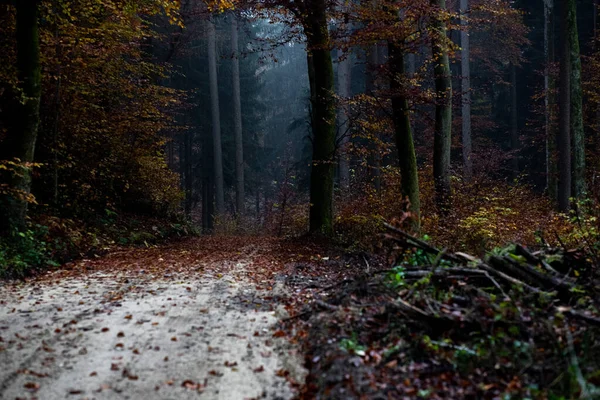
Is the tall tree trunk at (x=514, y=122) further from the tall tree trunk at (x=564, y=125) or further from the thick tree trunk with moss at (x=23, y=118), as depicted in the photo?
the thick tree trunk with moss at (x=23, y=118)

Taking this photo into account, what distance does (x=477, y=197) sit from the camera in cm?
1367

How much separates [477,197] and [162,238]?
997cm

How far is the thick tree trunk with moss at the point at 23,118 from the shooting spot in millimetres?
9445

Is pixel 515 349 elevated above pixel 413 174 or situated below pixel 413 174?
below

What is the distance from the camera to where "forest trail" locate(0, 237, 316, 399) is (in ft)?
13.3

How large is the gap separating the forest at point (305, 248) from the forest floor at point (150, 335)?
30mm

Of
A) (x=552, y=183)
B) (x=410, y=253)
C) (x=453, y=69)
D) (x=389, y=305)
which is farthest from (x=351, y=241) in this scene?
(x=453, y=69)

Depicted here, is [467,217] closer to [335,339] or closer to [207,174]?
[335,339]

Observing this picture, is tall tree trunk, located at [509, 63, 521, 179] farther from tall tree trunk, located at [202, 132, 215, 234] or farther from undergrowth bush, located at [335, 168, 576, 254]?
tall tree trunk, located at [202, 132, 215, 234]

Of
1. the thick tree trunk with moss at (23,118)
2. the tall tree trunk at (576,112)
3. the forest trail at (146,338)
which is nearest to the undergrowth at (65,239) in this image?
the thick tree trunk with moss at (23,118)

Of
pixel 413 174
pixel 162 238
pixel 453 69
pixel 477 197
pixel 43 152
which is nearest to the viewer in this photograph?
pixel 413 174

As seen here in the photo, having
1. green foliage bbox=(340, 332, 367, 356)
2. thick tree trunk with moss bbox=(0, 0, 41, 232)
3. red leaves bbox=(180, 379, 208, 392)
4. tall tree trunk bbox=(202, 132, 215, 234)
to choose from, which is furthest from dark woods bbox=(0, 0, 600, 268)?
tall tree trunk bbox=(202, 132, 215, 234)

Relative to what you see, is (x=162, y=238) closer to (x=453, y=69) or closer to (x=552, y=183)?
(x=552, y=183)

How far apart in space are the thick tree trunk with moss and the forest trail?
194cm
